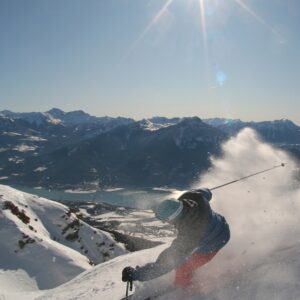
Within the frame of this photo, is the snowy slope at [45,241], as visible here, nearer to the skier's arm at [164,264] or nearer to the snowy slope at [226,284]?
the snowy slope at [226,284]

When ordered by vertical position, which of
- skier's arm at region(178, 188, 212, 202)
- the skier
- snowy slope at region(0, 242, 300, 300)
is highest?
skier's arm at region(178, 188, 212, 202)

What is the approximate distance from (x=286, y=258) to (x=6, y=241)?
29712mm

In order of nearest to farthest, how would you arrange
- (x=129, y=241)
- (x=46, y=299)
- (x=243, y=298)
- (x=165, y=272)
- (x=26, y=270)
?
(x=243, y=298) → (x=165, y=272) → (x=46, y=299) → (x=26, y=270) → (x=129, y=241)

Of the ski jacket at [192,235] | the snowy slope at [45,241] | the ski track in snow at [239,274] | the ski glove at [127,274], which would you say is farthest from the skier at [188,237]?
the snowy slope at [45,241]

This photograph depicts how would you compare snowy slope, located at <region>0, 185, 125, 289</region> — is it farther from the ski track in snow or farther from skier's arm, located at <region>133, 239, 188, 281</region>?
skier's arm, located at <region>133, 239, 188, 281</region>

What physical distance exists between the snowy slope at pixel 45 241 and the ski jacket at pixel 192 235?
18145 mm

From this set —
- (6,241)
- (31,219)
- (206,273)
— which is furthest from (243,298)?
(31,219)

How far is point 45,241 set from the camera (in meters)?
42.2

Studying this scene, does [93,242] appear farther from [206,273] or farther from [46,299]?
[206,273]

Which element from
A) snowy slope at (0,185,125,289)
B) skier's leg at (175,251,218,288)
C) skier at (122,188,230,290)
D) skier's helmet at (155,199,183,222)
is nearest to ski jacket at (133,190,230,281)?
skier at (122,188,230,290)

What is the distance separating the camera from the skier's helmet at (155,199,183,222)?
19.3m

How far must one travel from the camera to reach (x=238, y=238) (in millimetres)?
25516

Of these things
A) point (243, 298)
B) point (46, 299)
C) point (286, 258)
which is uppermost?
point (286, 258)

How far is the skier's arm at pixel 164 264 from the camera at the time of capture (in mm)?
18016
